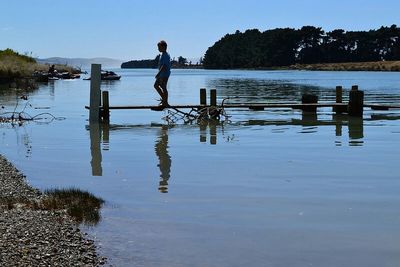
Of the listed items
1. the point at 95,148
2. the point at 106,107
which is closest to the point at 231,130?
the point at 106,107

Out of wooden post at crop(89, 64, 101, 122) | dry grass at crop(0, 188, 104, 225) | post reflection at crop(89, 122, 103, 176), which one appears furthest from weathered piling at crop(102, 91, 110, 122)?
dry grass at crop(0, 188, 104, 225)

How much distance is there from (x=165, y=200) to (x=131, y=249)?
2.83m

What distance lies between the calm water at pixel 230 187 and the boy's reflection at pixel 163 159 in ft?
0.09

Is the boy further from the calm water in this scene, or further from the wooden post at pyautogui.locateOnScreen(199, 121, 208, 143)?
the wooden post at pyautogui.locateOnScreen(199, 121, 208, 143)

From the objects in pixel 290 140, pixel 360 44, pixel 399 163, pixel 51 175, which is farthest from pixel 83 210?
pixel 360 44

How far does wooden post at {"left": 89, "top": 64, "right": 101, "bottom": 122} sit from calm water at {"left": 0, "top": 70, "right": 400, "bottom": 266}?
105cm

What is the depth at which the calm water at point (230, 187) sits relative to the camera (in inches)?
316

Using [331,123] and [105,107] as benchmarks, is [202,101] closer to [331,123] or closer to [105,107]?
[105,107]

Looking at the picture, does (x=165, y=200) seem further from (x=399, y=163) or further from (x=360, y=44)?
(x=360, y=44)

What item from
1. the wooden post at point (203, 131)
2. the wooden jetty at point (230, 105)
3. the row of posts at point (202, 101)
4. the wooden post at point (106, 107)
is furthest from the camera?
the wooden post at point (106, 107)

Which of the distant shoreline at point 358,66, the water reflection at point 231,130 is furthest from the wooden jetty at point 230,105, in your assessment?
the distant shoreline at point 358,66

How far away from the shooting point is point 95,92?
23391 millimetres

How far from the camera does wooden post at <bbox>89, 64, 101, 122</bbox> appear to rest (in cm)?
2284

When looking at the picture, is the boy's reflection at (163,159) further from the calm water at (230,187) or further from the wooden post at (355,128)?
the wooden post at (355,128)
